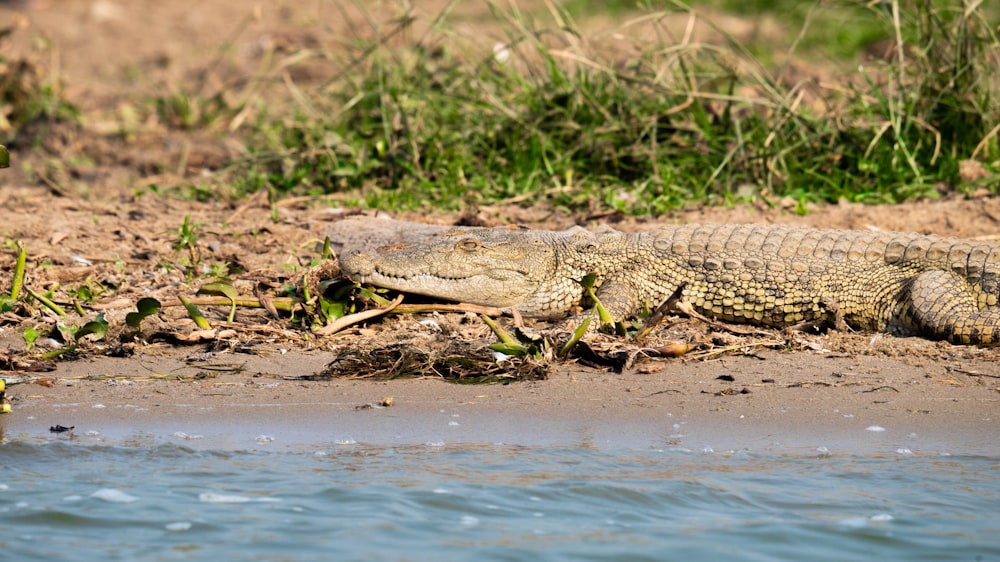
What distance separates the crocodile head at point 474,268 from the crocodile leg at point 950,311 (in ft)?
5.77

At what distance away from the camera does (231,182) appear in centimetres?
804

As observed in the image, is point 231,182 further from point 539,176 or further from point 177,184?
point 539,176

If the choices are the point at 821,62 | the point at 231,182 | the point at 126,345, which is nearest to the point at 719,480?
the point at 126,345

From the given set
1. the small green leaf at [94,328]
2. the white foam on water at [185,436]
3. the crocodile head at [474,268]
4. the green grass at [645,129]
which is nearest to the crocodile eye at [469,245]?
the crocodile head at [474,268]

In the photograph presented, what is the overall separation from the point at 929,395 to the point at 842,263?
1.19m

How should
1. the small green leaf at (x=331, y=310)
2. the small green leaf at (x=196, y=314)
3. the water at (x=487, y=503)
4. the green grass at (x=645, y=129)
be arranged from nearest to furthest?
the water at (x=487, y=503) < the small green leaf at (x=196, y=314) < the small green leaf at (x=331, y=310) < the green grass at (x=645, y=129)

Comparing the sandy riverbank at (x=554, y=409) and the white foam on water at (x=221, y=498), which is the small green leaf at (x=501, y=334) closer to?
the sandy riverbank at (x=554, y=409)

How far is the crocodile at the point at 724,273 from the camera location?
17.9ft

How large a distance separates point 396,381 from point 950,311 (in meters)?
2.58

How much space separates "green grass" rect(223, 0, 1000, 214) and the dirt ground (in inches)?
13.1

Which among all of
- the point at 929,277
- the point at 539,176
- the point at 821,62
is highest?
the point at 821,62

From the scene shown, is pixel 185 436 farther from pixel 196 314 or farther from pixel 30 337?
pixel 30 337

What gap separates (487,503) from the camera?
3.72 metres

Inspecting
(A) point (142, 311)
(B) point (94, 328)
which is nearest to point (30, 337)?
(B) point (94, 328)
